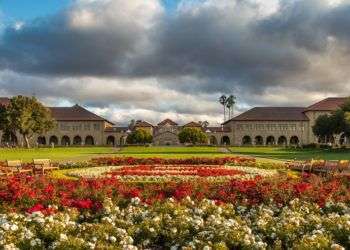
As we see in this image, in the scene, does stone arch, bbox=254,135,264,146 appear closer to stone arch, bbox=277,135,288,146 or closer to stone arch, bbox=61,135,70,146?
stone arch, bbox=277,135,288,146

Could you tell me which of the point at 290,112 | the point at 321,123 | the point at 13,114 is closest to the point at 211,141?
the point at 290,112

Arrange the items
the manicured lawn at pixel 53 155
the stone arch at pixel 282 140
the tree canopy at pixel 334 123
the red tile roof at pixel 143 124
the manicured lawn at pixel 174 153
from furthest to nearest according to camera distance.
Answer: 1. the red tile roof at pixel 143 124
2. the stone arch at pixel 282 140
3. the tree canopy at pixel 334 123
4. the manicured lawn at pixel 174 153
5. the manicured lawn at pixel 53 155

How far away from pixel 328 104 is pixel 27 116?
198 feet

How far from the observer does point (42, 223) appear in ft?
29.5

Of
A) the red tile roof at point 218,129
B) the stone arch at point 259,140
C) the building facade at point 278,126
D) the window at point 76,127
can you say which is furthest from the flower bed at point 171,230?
the red tile roof at point 218,129

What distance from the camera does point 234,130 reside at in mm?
114562

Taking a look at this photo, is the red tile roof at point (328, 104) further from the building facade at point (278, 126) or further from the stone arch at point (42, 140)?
the stone arch at point (42, 140)

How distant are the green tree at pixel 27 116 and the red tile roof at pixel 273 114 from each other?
41.8m

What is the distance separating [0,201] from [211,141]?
105m

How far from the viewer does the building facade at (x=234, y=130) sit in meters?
113

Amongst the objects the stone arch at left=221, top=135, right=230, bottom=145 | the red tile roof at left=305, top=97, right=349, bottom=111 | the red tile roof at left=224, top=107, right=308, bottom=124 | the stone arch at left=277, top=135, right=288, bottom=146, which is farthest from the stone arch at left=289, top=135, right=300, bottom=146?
the stone arch at left=221, top=135, right=230, bottom=145

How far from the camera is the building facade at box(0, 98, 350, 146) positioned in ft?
372

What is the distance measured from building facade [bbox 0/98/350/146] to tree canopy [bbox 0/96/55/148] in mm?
28412

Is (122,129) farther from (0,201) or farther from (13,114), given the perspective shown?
(0,201)
